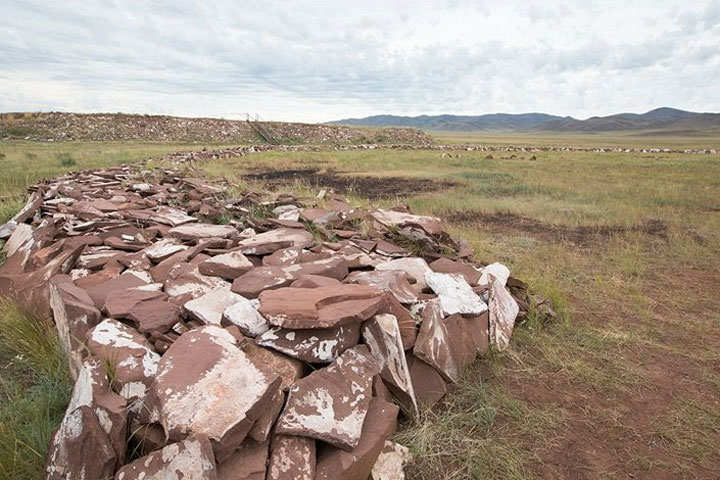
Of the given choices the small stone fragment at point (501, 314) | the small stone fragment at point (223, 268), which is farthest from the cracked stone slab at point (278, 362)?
the small stone fragment at point (501, 314)

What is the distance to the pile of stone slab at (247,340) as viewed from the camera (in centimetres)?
214

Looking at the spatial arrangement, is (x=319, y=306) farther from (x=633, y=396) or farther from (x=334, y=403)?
(x=633, y=396)

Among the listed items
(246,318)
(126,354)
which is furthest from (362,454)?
(126,354)

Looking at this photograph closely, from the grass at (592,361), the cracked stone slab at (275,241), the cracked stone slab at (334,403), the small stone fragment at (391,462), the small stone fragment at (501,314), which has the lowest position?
the grass at (592,361)

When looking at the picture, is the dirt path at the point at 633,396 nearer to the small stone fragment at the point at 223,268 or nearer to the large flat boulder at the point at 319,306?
the large flat boulder at the point at 319,306

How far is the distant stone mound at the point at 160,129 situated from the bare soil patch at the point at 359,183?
860 inches

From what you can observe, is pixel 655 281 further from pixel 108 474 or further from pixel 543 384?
pixel 108 474

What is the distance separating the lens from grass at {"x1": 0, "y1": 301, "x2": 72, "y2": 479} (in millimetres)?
2246

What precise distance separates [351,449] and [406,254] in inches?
121

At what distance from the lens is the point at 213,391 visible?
87.7 inches

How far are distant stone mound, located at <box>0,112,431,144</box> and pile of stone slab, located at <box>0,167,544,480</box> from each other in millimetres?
34916

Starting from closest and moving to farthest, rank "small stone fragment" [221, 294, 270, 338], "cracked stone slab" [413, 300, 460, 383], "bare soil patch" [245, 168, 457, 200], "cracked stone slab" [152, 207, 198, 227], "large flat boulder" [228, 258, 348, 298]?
"small stone fragment" [221, 294, 270, 338] → "cracked stone slab" [413, 300, 460, 383] → "large flat boulder" [228, 258, 348, 298] → "cracked stone slab" [152, 207, 198, 227] → "bare soil patch" [245, 168, 457, 200]

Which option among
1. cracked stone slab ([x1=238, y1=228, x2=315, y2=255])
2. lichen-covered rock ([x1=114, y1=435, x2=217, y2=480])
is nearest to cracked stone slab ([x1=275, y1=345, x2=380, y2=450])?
lichen-covered rock ([x1=114, y1=435, x2=217, y2=480])

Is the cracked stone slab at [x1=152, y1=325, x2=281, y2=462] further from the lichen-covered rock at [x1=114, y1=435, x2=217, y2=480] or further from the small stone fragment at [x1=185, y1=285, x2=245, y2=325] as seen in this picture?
the small stone fragment at [x1=185, y1=285, x2=245, y2=325]
